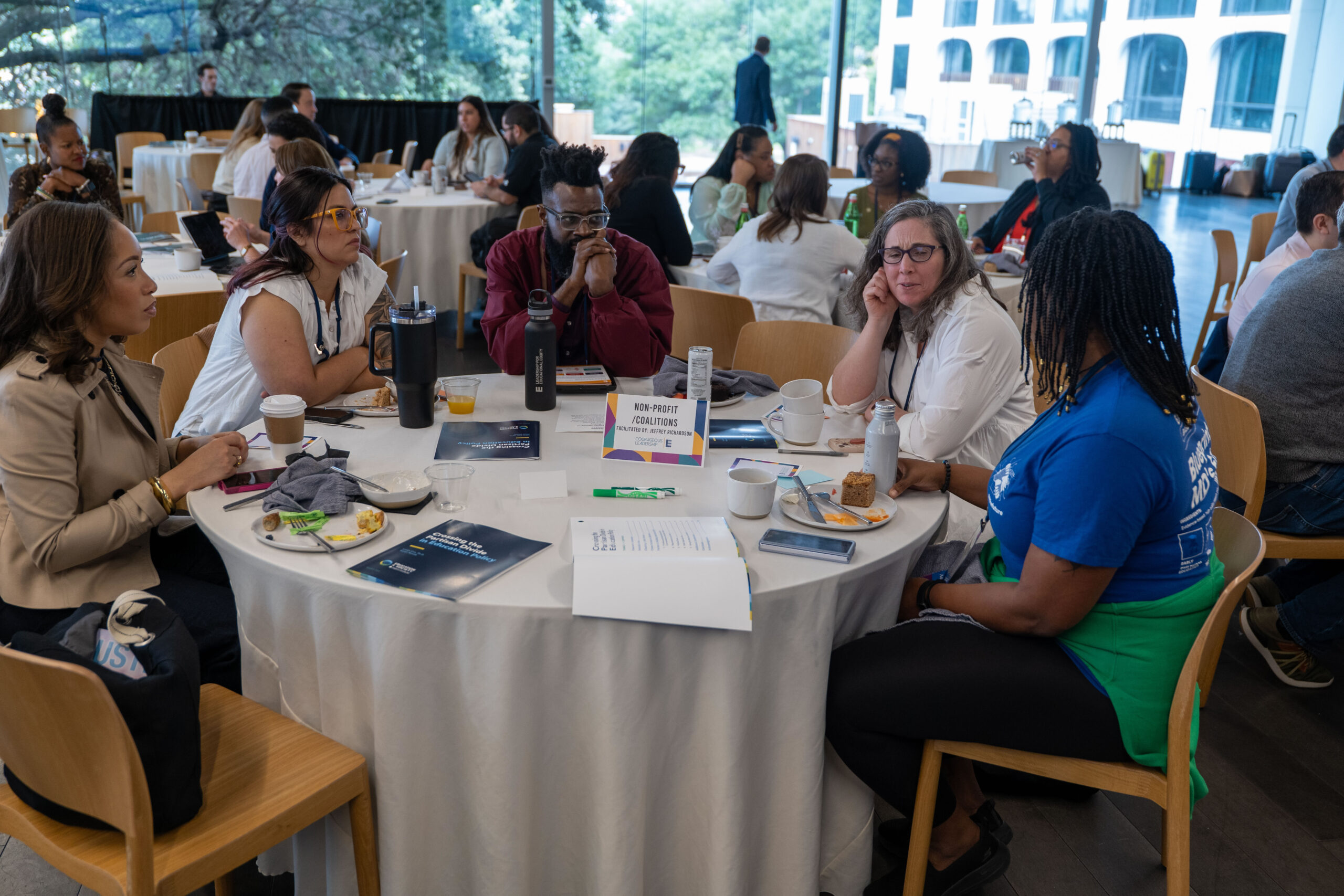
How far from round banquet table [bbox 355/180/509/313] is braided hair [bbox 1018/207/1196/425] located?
4.77 m

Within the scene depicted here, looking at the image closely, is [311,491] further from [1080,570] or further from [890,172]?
[890,172]

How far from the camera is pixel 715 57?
1091 centimetres

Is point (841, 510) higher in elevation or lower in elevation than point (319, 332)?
lower

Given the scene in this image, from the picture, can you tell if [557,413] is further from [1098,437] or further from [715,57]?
[715,57]

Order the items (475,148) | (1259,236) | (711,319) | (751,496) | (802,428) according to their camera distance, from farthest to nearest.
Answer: (475,148) → (1259,236) → (711,319) → (802,428) → (751,496)

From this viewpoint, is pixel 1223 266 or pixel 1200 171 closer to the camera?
pixel 1223 266

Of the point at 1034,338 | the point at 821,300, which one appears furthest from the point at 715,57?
the point at 1034,338

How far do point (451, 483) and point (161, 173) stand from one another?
746 cm

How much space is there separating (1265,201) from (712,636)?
14919mm

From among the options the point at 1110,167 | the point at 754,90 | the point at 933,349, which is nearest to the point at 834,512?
the point at 933,349

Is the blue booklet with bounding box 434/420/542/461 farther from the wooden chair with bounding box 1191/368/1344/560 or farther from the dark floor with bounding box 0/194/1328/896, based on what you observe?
the wooden chair with bounding box 1191/368/1344/560

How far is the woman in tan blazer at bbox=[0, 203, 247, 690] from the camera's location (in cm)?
168

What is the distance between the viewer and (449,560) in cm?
154

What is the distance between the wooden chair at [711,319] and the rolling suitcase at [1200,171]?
1316cm
